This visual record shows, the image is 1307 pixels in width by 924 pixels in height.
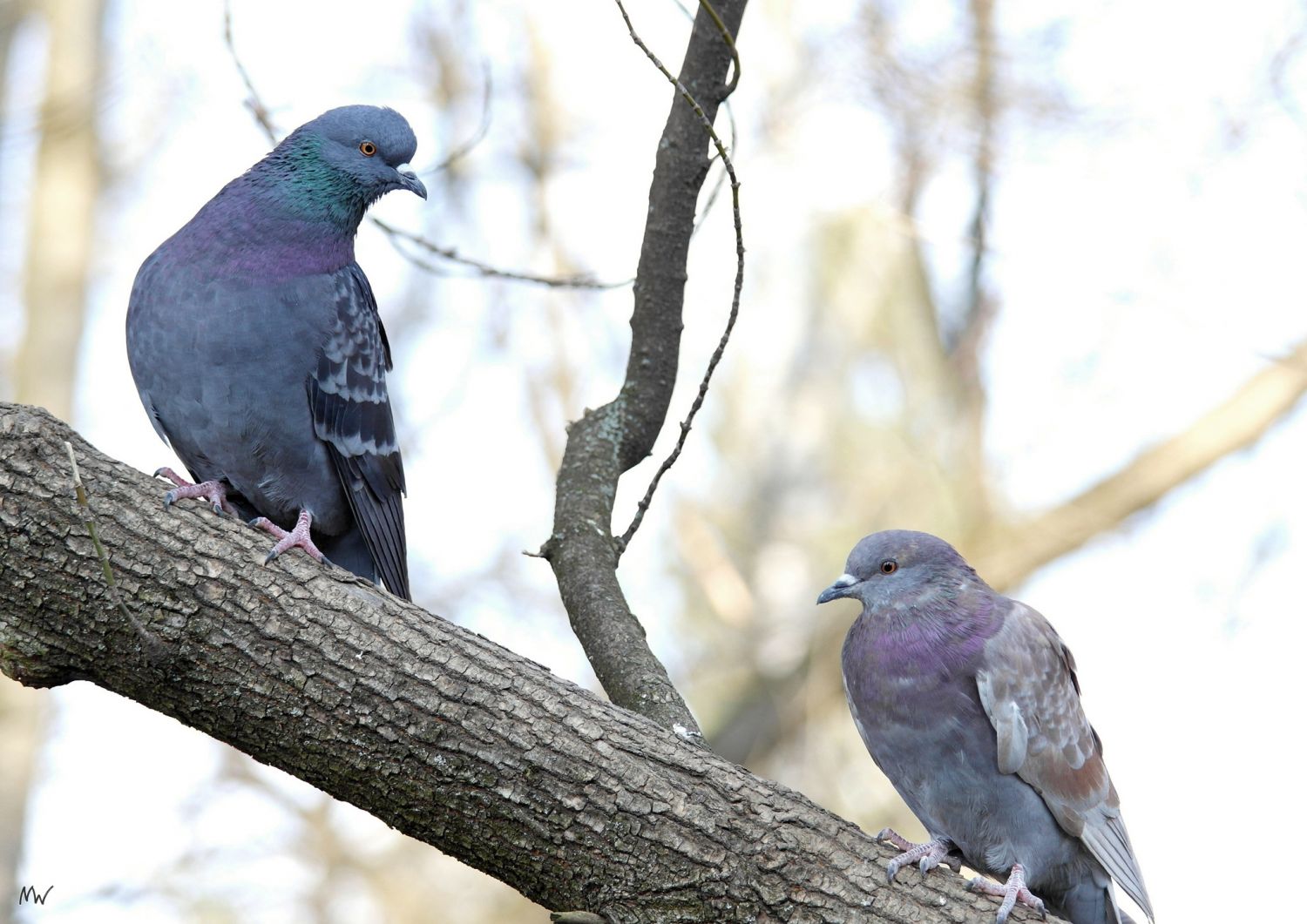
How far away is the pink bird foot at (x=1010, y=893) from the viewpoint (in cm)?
347

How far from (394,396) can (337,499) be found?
5.11 meters

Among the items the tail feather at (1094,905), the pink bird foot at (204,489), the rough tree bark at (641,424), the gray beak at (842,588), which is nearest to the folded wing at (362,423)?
the pink bird foot at (204,489)

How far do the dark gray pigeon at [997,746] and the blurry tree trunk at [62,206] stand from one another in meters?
7.75

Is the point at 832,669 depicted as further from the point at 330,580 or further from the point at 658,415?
the point at 330,580

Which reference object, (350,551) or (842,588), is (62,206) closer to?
(350,551)

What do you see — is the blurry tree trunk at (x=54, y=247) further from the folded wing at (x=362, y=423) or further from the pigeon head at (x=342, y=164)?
the folded wing at (x=362, y=423)

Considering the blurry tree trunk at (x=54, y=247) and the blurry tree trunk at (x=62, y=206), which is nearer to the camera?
the blurry tree trunk at (x=54, y=247)

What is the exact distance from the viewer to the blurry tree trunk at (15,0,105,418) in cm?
996

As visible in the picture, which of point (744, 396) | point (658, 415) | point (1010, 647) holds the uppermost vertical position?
point (744, 396)

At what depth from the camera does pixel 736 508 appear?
475 inches

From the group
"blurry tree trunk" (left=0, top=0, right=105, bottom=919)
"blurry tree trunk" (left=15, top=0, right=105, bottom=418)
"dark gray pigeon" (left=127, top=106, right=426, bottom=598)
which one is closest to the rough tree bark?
"dark gray pigeon" (left=127, top=106, right=426, bottom=598)

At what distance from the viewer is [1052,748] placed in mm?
4484

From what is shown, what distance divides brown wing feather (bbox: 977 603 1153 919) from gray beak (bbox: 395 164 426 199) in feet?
10.1

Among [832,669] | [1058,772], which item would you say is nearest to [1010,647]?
[1058,772]
